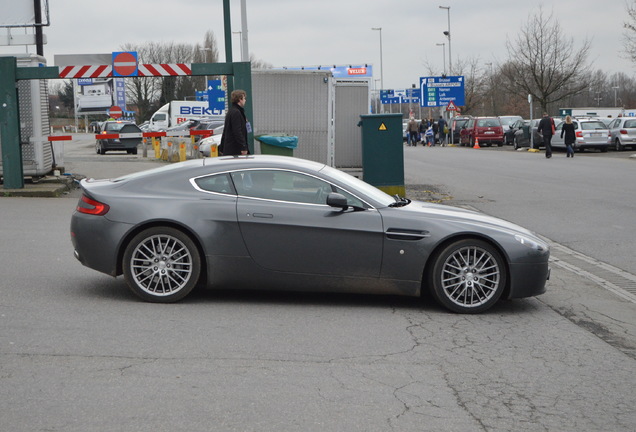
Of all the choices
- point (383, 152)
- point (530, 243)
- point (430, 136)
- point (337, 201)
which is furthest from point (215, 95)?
point (530, 243)

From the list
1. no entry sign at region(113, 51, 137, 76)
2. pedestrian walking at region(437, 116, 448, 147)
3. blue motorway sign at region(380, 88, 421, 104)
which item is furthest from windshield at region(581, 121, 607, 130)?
blue motorway sign at region(380, 88, 421, 104)

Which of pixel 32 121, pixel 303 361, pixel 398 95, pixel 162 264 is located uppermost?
pixel 398 95

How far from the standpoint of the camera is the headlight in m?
7.41

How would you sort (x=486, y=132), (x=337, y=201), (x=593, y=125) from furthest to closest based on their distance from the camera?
(x=486, y=132), (x=593, y=125), (x=337, y=201)

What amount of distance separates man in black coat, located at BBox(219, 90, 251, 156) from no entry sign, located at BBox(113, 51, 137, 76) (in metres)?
2.97

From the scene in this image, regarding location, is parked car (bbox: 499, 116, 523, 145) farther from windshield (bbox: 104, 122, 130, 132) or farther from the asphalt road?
the asphalt road

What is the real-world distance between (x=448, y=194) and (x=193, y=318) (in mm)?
12371

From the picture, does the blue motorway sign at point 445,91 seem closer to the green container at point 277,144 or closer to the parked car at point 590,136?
the parked car at point 590,136

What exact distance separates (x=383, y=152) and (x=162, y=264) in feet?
30.4

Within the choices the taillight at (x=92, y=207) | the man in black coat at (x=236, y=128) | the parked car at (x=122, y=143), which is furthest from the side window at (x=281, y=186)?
the parked car at (x=122, y=143)

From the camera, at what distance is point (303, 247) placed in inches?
287

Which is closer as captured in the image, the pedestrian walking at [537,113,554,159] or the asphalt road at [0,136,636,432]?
the asphalt road at [0,136,636,432]

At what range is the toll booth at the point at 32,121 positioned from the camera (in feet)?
55.2

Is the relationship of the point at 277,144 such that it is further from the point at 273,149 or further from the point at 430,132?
the point at 430,132
